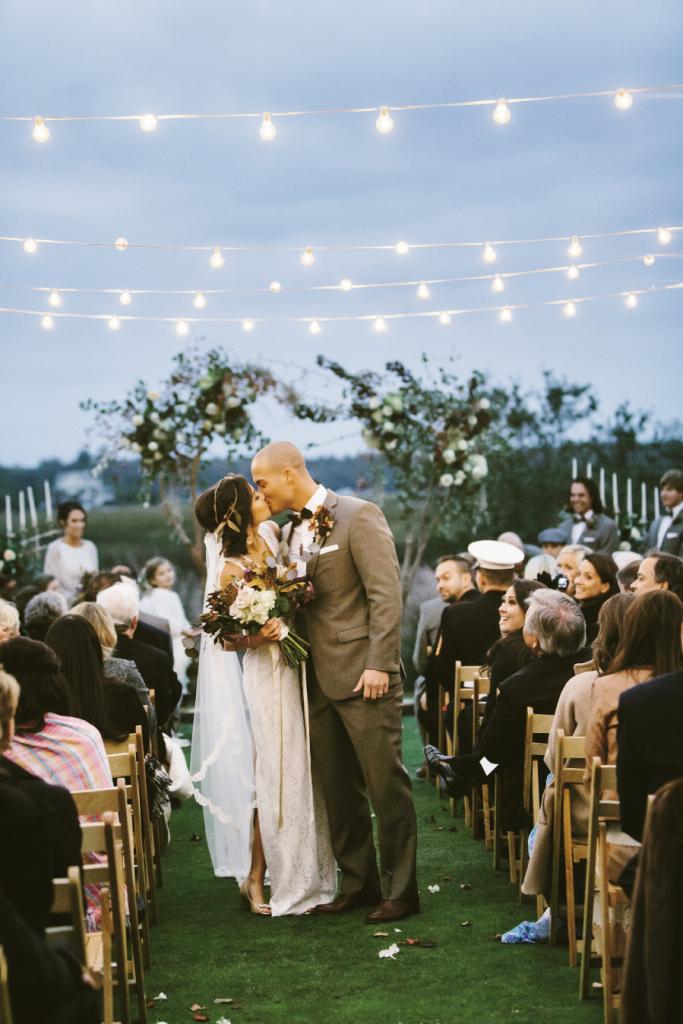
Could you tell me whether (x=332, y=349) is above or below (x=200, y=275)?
below

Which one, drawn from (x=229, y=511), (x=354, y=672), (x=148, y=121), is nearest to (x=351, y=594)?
(x=354, y=672)

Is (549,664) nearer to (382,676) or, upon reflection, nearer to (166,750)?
(382,676)

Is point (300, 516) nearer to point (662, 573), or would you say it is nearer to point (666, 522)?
point (662, 573)

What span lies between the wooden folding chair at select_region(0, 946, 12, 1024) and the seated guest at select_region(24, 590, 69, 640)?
14.1ft

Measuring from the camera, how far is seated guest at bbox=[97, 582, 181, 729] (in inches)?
266

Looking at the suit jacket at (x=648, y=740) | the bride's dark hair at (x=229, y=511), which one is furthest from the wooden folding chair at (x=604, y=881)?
the bride's dark hair at (x=229, y=511)

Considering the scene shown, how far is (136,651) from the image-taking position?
7.03 metres

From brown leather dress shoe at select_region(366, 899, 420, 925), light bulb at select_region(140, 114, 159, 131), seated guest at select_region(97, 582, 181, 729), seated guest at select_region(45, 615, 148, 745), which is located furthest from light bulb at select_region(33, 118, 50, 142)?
brown leather dress shoe at select_region(366, 899, 420, 925)

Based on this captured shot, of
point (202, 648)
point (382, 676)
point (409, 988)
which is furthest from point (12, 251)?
point (409, 988)

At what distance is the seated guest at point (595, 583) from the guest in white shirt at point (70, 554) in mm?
4957

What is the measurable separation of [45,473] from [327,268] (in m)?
3.58

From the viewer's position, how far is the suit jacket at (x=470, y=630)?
726 cm

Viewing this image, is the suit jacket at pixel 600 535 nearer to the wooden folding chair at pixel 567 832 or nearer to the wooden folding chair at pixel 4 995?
the wooden folding chair at pixel 567 832

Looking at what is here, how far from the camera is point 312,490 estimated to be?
5.45m
